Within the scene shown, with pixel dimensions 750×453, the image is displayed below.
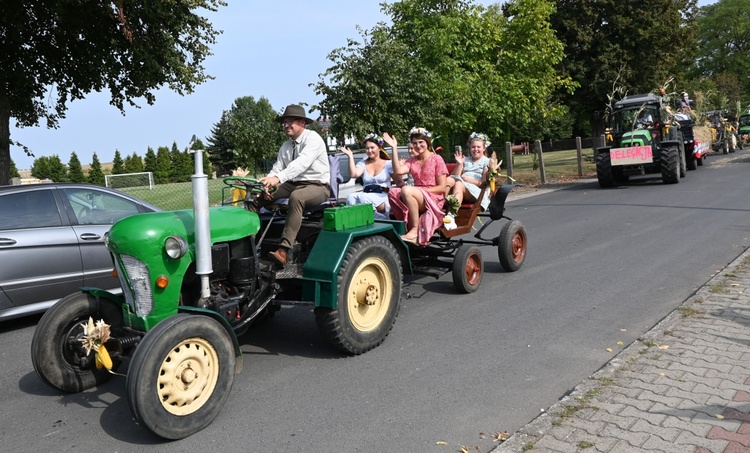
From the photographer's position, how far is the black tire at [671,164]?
58.7 ft

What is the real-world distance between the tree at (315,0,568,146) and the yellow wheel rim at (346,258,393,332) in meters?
10.6

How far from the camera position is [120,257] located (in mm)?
4117

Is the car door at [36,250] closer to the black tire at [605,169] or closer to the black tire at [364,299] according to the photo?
the black tire at [364,299]

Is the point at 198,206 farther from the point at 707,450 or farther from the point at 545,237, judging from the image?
the point at 545,237

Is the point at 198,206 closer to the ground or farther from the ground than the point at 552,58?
closer to the ground

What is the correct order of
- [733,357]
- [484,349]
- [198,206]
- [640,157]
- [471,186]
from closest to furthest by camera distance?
[198,206]
[733,357]
[484,349]
[471,186]
[640,157]

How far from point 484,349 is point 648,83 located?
31961mm

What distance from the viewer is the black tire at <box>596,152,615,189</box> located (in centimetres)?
1847

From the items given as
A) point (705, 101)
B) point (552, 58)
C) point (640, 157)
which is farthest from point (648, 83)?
point (640, 157)

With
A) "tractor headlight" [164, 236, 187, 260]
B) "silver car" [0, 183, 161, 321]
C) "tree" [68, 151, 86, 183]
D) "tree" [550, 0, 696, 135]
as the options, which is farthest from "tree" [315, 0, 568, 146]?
"tree" [68, 151, 86, 183]

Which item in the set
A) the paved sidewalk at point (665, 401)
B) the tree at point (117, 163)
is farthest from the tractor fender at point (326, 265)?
the tree at point (117, 163)

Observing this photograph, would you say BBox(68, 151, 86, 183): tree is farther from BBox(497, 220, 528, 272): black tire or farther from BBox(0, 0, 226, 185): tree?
BBox(497, 220, 528, 272): black tire

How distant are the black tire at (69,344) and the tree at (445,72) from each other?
38.1 feet

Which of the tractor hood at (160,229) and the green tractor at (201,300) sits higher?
the tractor hood at (160,229)
